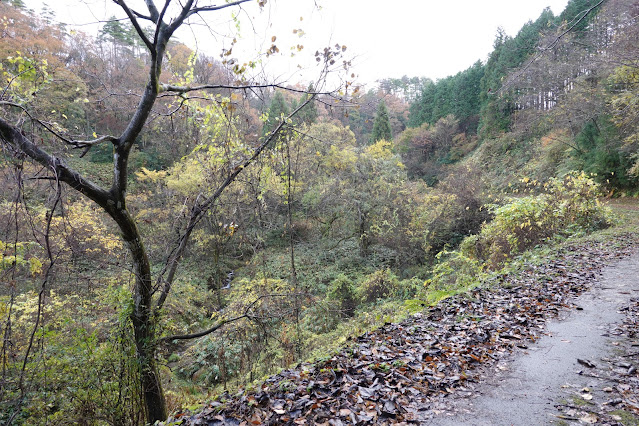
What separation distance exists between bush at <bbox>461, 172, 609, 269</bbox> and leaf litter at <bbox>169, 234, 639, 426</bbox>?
165 inches

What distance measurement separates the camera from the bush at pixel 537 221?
9.09 metres

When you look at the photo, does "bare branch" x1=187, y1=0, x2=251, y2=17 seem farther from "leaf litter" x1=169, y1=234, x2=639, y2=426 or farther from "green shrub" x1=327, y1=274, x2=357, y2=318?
"green shrub" x1=327, y1=274, x2=357, y2=318

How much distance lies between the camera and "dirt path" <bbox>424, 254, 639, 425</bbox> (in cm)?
243

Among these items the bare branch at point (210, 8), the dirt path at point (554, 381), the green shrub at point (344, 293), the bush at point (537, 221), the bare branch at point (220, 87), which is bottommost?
the green shrub at point (344, 293)

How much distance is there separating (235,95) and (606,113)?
1834 cm

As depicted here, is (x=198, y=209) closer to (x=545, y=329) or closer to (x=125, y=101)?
(x=125, y=101)

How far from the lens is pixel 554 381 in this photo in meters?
2.86

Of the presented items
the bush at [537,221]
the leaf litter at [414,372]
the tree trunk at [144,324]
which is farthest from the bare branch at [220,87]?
the bush at [537,221]

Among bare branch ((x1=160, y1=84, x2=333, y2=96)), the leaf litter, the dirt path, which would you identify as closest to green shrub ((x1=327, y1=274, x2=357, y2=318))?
the leaf litter

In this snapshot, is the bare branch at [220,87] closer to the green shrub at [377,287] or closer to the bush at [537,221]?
the bush at [537,221]

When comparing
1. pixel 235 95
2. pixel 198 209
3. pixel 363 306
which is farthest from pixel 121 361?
pixel 363 306

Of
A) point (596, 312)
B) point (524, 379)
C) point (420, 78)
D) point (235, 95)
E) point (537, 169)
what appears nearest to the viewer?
point (524, 379)

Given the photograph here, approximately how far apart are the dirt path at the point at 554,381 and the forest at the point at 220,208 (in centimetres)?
197

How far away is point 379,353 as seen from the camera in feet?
11.6
